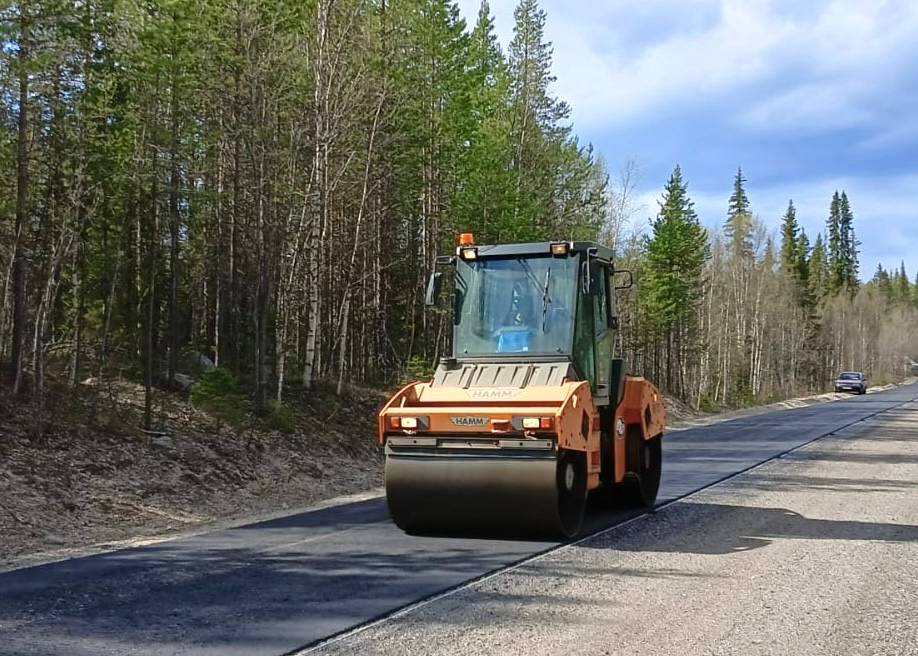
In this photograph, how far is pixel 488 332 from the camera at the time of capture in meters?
10.3

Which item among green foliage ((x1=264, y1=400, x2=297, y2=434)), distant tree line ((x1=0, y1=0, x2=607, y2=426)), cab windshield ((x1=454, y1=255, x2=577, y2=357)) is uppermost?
distant tree line ((x1=0, y1=0, x2=607, y2=426))

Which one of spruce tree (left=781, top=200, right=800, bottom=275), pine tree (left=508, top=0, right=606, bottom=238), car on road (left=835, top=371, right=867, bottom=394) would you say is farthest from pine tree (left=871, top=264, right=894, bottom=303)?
pine tree (left=508, top=0, right=606, bottom=238)

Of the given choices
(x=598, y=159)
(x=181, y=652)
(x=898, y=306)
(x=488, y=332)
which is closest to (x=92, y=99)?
(x=488, y=332)

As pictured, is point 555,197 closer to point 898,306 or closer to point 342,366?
point 342,366

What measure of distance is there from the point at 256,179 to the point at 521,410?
36.8 ft

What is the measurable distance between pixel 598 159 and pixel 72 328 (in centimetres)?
3171

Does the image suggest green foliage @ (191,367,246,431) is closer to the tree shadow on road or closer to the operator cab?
the operator cab

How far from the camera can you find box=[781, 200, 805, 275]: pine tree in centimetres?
9094

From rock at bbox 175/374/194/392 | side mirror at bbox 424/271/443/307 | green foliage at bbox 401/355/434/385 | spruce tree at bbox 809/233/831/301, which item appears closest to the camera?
side mirror at bbox 424/271/443/307

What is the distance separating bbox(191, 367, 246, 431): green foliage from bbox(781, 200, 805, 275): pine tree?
82.2 metres

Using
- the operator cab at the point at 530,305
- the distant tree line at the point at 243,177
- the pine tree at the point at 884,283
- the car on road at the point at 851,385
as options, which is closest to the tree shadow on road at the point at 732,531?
the operator cab at the point at 530,305

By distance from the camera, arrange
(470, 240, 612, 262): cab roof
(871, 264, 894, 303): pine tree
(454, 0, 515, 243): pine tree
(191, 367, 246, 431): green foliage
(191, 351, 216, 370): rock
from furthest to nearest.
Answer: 1. (871, 264, 894, 303): pine tree
2. (454, 0, 515, 243): pine tree
3. (191, 351, 216, 370): rock
4. (191, 367, 246, 431): green foliage
5. (470, 240, 612, 262): cab roof

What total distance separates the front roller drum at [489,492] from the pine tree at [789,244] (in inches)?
3414

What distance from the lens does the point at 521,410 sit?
8.68 metres
